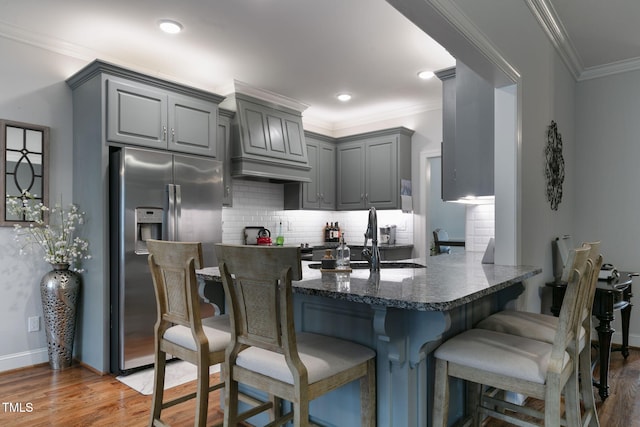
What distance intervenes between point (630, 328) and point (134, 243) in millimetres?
4588

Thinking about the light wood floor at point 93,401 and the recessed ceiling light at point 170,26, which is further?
the recessed ceiling light at point 170,26

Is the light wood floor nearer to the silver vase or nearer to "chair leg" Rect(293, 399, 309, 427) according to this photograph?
the silver vase

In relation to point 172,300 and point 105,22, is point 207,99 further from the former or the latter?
point 172,300

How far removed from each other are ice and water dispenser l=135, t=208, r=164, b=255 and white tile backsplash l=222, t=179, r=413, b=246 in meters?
1.34

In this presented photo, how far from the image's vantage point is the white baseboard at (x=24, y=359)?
3.16m

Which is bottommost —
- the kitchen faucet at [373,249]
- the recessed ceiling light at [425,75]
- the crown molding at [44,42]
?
the kitchen faucet at [373,249]

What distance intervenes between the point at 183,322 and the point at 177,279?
194mm

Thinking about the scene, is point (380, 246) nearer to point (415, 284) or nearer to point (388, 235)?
point (388, 235)

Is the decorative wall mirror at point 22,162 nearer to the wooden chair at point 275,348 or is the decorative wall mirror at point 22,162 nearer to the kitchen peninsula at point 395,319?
the kitchen peninsula at point 395,319

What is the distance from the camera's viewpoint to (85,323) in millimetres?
3371

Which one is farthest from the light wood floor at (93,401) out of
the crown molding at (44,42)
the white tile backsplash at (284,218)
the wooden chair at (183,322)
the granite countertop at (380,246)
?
the crown molding at (44,42)

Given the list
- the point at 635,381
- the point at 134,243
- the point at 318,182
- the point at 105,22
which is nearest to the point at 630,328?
the point at 635,381

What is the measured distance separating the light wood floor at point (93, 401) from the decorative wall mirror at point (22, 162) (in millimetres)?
1232

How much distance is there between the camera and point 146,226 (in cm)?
329
